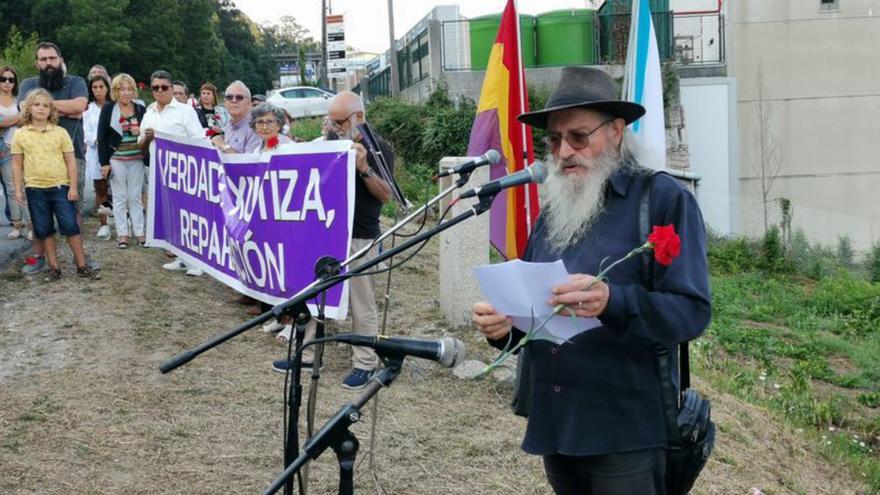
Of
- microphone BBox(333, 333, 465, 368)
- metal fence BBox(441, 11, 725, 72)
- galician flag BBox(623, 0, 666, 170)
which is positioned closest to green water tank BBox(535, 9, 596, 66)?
metal fence BBox(441, 11, 725, 72)

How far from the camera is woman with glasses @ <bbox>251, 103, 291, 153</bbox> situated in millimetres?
7605

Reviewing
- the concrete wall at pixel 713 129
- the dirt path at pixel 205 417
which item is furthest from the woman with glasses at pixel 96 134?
the concrete wall at pixel 713 129

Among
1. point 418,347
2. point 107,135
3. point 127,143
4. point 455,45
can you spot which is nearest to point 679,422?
point 418,347

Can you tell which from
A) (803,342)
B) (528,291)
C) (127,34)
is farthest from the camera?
(127,34)

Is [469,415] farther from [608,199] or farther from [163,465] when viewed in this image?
[608,199]

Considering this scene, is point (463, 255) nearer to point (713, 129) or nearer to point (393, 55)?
point (713, 129)

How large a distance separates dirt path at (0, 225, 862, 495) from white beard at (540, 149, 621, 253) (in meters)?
2.59

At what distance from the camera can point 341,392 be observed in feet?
22.3

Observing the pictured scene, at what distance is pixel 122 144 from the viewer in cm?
988

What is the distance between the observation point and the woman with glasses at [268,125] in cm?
761

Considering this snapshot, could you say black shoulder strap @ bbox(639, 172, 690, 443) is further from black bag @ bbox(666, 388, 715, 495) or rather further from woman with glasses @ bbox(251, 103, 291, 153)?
woman with glasses @ bbox(251, 103, 291, 153)

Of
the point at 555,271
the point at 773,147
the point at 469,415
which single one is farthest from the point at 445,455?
the point at 773,147

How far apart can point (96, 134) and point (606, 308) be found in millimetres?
8842

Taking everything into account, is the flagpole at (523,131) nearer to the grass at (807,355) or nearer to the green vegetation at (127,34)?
the grass at (807,355)
